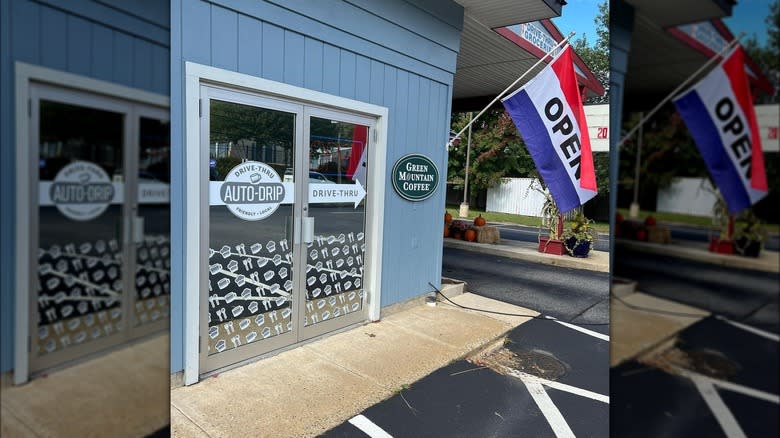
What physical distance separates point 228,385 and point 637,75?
3.22 metres

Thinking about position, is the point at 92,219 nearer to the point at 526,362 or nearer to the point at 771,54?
the point at 771,54

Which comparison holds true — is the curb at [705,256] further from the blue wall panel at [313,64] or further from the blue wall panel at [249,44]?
the blue wall panel at [313,64]

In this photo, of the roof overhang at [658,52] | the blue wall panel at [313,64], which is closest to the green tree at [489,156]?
the blue wall panel at [313,64]

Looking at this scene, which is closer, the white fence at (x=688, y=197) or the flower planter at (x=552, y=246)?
the white fence at (x=688, y=197)

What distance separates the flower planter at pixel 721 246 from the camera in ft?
1.45

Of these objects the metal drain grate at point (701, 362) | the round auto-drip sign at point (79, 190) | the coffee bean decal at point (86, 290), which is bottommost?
the metal drain grate at point (701, 362)

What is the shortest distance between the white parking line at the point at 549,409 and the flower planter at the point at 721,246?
8.78 feet

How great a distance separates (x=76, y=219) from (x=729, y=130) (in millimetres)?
564

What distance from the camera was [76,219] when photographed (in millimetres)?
355

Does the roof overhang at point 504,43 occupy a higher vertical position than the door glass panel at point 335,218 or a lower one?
higher

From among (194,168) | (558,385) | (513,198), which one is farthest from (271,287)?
(513,198)

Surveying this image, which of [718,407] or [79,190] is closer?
[79,190]

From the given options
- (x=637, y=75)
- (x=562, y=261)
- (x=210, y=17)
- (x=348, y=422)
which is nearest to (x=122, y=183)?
(x=637, y=75)

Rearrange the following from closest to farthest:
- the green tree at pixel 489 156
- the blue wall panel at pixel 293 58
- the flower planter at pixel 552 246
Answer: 1. the blue wall panel at pixel 293 58
2. the flower planter at pixel 552 246
3. the green tree at pixel 489 156
